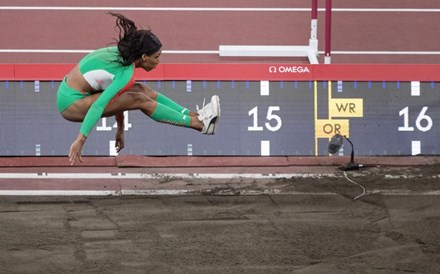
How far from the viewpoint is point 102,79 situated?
28.5ft

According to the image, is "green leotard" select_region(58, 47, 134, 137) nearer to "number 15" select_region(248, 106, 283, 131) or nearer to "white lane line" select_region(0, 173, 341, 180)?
"white lane line" select_region(0, 173, 341, 180)

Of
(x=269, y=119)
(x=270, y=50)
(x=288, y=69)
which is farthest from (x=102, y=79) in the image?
(x=270, y=50)

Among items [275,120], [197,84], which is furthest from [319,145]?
A: [197,84]

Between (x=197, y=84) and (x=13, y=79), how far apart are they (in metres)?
1.86

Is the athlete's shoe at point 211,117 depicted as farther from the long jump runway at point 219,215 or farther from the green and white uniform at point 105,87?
the long jump runway at point 219,215

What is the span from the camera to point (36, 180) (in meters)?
10.2

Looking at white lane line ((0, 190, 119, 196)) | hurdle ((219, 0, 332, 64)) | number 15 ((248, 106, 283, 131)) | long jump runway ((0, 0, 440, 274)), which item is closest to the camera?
long jump runway ((0, 0, 440, 274))

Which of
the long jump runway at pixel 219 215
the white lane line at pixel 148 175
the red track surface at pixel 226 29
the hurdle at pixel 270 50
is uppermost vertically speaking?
the red track surface at pixel 226 29

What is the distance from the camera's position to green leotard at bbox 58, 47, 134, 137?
8.32m

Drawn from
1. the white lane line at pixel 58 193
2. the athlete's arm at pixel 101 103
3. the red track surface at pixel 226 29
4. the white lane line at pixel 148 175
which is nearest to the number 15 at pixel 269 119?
the white lane line at pixel 148 175

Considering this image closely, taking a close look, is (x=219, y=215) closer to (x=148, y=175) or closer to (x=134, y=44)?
(x=134, y=44)

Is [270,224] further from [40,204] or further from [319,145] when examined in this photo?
[319,145]

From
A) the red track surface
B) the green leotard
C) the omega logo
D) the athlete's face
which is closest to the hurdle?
the red track surface

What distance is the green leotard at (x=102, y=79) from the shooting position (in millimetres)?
8320
